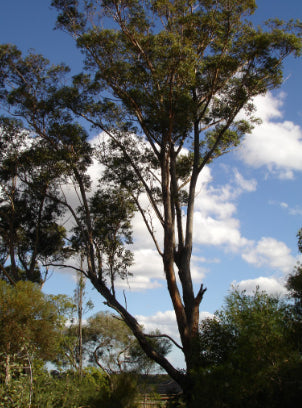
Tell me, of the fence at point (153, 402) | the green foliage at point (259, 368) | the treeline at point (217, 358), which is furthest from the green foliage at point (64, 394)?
the green foliage at point (259, 368)

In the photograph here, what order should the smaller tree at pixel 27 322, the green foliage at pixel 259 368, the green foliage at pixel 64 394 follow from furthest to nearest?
the smaller tree at pixel 27 322 → the green foliage at pixel 64 394 → the green foliage at pixel 259 368

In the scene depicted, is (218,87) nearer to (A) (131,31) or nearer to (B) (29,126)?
(A) (131,31)

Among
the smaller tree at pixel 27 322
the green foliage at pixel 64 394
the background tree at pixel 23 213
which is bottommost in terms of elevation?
the green foliage at pixel 64 394

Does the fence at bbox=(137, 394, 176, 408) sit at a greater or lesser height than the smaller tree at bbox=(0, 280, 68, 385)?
lesser

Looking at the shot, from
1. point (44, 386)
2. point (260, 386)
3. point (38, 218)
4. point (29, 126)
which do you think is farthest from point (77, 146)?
point (260, 386)

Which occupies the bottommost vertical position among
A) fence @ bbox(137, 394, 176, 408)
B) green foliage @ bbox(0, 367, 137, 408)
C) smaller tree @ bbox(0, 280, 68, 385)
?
fence @ bbox(137, 394, 176, 408)

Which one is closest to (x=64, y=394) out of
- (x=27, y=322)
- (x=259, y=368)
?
(x=27, y=322)

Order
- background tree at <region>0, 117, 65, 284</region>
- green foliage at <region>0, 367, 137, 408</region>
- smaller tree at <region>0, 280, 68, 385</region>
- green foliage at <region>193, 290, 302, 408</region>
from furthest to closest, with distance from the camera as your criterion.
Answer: background tree at <region>0, 117, 65, 284</region>
smaller tree at <region>0, 280, 68, 385</region>
green foliage at <region>0, 367, 137, 408</region>
green foliage at <region>193, 290, 302, 408</region>

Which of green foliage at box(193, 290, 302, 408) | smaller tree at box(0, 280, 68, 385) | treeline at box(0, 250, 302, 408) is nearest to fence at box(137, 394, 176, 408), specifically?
treeline at box(0, 250, 302, 408)

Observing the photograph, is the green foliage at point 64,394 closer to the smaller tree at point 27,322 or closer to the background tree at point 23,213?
the smaller tree at point 27,322

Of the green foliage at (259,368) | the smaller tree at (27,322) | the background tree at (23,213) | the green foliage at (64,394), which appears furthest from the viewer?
the background tree at (23,213)

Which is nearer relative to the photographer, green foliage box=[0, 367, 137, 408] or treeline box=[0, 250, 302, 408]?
treeline box=[0, 250, 302, 408]

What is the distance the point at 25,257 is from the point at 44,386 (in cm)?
816

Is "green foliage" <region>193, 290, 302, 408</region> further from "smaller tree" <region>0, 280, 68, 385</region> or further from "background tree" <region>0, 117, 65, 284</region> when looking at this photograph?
"background tree" <region>0, 117, 65, 284</region>
